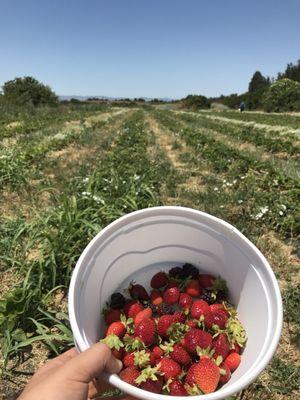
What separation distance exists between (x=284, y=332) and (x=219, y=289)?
0.86 meters

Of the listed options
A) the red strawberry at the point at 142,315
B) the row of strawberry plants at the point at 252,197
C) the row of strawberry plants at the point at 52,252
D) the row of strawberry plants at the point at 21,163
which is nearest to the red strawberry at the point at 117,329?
the red strawberry at the point at 142,315

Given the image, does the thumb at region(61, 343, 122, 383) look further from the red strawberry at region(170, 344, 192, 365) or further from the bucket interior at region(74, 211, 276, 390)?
the red strawberry at region(170, 344, 192, 365)

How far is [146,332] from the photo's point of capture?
75.7 inches

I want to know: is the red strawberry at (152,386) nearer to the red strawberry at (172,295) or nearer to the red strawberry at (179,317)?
the red strawberry at (179,317)

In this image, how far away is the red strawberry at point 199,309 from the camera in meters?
2.10

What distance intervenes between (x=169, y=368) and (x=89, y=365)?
55 centimetres

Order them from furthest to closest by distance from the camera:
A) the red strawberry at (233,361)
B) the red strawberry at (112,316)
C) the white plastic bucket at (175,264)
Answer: the red strawberry at (112,316) < the red strawberry at (233,361) < the white plastic bucket at (175,264)

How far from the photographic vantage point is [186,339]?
1.89m

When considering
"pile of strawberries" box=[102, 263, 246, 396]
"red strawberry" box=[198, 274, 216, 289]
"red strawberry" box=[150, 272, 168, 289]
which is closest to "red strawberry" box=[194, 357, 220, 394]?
"pile of strawberries" box=[102, 263, 246, 396]

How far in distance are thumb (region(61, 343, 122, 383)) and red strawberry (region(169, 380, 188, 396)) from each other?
0.37m

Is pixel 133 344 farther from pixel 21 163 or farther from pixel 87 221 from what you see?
pixel 21 163

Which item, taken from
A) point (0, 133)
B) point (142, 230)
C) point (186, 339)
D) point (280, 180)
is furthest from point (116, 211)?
point (0, 133)

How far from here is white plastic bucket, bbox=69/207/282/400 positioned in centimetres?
161

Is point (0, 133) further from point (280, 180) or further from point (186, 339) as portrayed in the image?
point (186, 339)
